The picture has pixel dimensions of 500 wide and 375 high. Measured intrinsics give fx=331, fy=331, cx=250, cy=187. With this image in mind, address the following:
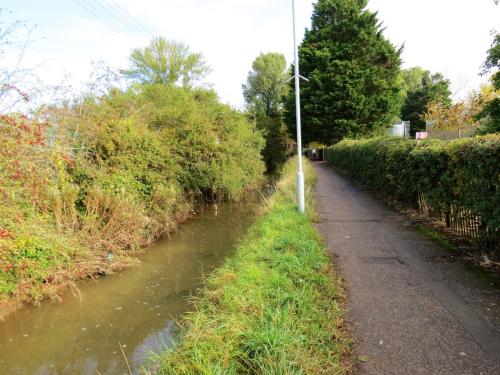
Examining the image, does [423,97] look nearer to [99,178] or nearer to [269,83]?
[269,83]

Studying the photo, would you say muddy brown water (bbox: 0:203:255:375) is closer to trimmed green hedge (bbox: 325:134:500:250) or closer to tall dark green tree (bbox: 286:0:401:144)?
trimmed green hedge (bbox: 325:134:500:250)

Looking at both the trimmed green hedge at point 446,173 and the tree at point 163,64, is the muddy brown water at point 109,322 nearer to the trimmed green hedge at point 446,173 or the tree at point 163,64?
the trimmed green hedge at point 446,173

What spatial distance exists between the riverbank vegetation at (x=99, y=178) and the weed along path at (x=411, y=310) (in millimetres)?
5455

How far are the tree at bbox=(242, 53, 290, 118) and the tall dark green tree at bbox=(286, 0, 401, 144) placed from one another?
13.9 metres

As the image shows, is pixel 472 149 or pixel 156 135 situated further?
pixel 156 135

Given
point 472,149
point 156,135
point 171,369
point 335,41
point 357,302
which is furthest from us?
point 335,41

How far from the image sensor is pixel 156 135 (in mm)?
14188

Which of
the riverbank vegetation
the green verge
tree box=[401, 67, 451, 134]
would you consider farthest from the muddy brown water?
tree box=[401, 67, 451, 134]

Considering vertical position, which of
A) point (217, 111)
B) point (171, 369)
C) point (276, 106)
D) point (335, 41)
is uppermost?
point (335, 41)

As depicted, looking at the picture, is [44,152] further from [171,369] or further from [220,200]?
[220,200]

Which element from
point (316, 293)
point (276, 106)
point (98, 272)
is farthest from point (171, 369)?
point (276, 106)

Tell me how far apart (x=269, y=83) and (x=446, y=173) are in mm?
47121

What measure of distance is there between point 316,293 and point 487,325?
6.70 ft

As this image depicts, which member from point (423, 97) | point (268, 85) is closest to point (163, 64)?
point (268, 85)
